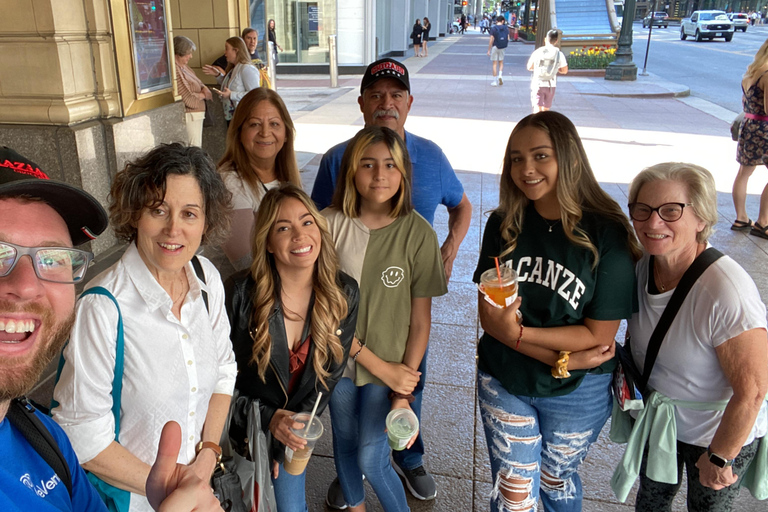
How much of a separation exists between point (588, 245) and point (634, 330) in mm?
453

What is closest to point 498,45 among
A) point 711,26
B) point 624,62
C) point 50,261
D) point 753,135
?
point 624,62

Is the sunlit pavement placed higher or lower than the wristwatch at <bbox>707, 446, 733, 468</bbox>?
lower

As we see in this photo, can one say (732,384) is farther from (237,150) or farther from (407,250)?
(237,150)

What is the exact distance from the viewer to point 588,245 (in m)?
2.20

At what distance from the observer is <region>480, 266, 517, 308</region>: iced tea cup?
217cm

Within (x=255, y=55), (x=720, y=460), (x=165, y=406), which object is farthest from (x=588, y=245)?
(x=255, y=55)

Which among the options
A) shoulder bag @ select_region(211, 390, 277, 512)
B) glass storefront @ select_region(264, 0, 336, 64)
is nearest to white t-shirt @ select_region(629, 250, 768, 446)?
shoulder bag @ select_region(211, 390, 277, 512)

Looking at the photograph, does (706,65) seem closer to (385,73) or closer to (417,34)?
(417,34)

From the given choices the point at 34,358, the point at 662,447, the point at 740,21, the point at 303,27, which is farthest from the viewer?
the point at 740,21

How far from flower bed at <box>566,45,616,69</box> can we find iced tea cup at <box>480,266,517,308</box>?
82.1 feet

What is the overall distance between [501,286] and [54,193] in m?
1.49

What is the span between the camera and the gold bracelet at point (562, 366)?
2.26 meters

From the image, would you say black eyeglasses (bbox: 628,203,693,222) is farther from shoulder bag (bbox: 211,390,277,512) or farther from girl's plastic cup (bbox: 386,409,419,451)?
shoulder bag (bbox: 211,390,277,512)

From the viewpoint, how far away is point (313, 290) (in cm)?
242
